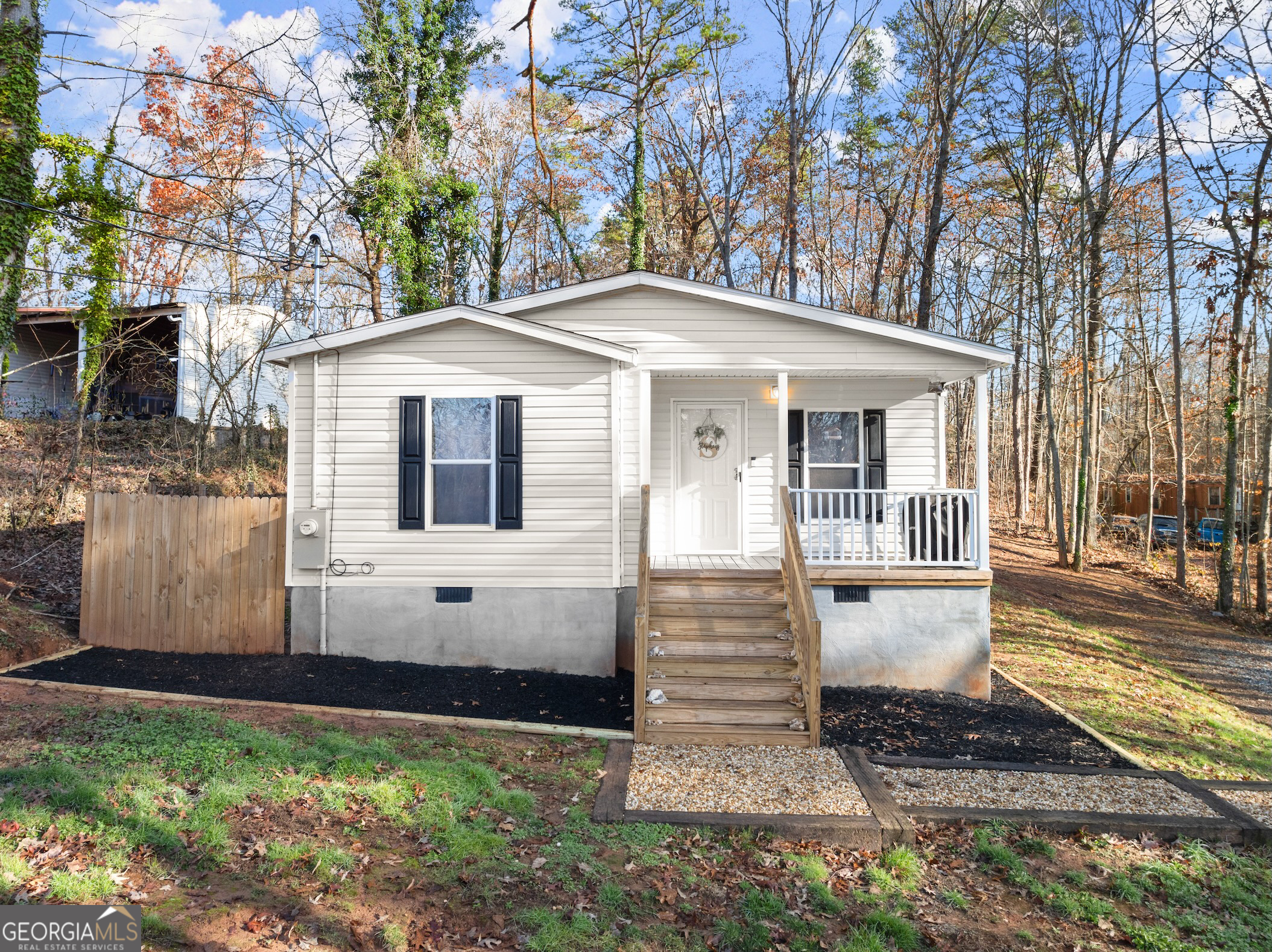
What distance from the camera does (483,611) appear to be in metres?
8.00

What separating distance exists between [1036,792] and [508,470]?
5.79m

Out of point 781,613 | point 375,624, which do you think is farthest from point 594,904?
point 375,624

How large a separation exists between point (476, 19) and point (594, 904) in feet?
64.3

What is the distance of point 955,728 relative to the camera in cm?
686

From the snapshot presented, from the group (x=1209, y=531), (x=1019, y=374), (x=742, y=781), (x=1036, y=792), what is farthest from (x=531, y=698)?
(x=1209, y=531)

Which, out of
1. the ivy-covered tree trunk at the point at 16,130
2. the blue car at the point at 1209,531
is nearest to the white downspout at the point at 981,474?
the ivy-covered tree trunk at the point at 16,130

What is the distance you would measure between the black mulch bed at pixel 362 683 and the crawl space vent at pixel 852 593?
8.55 ft

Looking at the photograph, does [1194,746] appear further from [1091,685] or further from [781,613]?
[781,613]

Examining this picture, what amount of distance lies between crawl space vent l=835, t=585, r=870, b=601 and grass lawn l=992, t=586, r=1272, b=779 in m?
2.62

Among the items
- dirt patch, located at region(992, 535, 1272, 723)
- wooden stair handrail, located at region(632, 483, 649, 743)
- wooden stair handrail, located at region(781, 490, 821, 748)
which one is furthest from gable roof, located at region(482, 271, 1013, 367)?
dirt patch, located at region(992, 535, 1272, 723)

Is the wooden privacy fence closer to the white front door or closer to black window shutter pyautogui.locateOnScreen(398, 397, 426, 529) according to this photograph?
black window shutter pyautogui.locateOnScreen(398, 397, 426, 529)

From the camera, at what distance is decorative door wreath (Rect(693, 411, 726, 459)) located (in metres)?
9.70

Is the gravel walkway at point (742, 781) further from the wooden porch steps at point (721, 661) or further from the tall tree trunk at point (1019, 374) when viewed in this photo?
the tall tree trunk at point (1019, 374)

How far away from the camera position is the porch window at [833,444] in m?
9.70
